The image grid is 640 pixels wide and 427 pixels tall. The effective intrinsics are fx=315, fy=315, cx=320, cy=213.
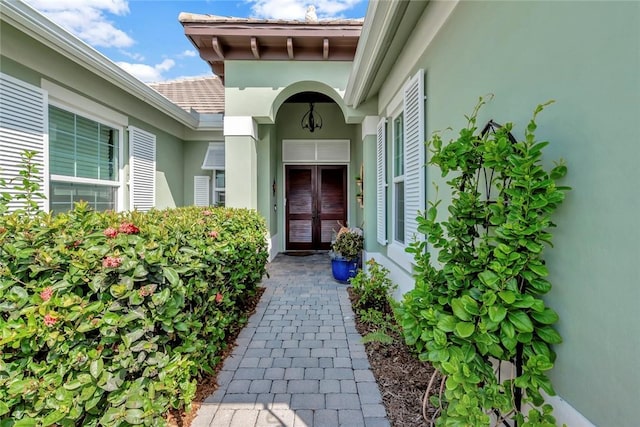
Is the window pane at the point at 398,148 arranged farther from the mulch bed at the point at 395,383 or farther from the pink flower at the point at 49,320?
the pink flower at the point at 49,320

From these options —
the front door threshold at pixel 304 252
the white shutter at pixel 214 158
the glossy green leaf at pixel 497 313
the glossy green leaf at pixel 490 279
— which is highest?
the white shutter at pixel 214 158

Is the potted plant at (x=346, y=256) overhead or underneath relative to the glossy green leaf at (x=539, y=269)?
underneath

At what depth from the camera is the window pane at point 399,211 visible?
13.3 ft

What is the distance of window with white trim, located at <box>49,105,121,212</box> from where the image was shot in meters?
4.11

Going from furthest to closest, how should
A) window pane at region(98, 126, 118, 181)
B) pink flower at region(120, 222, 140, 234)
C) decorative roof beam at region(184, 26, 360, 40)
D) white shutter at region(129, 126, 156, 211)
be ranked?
white shutter at region(129, 126, 156, 211), decorative roof beam at region(184, 26, 360, 40), window pane at region(98, 126, 118, 181), pink flower at region(120, 222, 140, 234)

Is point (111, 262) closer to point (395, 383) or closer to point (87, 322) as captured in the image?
point (87, 322)

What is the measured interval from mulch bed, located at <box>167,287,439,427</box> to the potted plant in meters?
2.19

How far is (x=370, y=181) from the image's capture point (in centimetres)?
551

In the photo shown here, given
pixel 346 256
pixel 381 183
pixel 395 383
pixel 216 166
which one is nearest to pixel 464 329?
pixel 395 383

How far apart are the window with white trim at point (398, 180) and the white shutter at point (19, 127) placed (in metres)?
4.17

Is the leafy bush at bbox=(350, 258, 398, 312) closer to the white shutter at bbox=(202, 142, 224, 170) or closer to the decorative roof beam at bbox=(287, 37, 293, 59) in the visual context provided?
the decorative roof beam at bbox=(287, 37, 293, 59)

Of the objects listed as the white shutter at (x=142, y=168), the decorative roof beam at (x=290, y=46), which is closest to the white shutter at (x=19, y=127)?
the white shutter at (x=142, y=168)

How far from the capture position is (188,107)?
777 cm

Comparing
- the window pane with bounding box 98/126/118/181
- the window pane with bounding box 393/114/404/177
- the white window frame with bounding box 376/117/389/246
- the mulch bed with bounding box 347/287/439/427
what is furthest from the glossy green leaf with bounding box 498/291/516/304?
the window pane with bounding box 98/126/118/181
